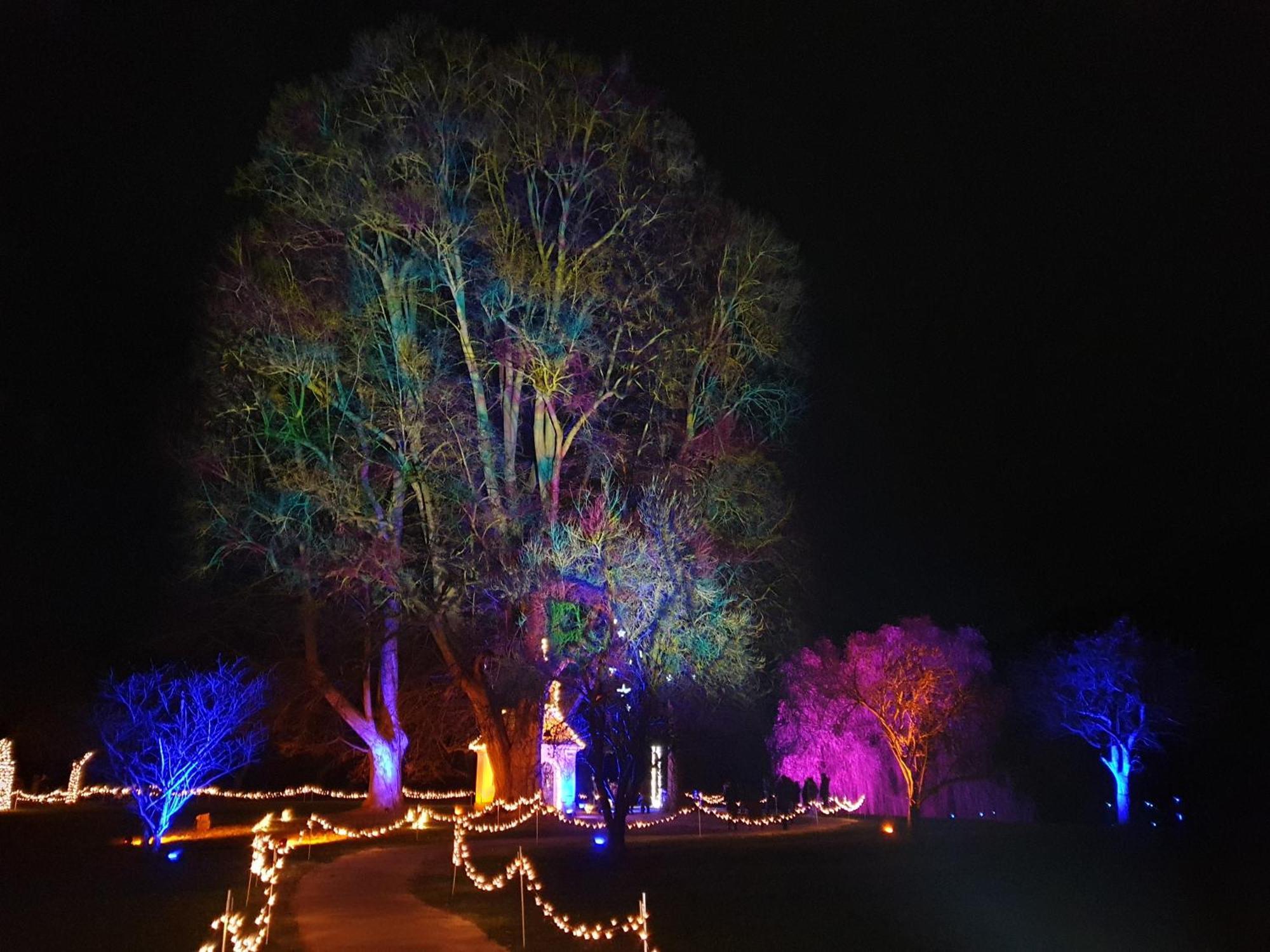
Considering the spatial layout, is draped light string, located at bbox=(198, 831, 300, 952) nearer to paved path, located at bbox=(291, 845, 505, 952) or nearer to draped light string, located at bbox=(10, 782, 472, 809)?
paved path, located at bbox=(291, 845, 505, 952)

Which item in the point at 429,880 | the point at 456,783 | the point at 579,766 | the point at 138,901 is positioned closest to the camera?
the point at 138,901

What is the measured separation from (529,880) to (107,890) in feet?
17.9

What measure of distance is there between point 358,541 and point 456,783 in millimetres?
21679

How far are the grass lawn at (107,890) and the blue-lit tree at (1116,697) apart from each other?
72.6ft

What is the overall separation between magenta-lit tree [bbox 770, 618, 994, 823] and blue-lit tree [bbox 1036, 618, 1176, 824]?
250cm

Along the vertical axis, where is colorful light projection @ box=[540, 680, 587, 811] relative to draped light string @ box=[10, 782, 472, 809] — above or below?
above

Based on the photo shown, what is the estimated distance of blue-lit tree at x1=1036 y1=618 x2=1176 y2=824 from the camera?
30.5 m

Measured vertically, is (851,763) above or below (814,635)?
below

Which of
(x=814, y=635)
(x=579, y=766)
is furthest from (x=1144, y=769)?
(x=579, y=766)

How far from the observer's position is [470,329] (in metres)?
22.6

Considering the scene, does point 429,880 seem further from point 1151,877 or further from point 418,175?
point 418,175

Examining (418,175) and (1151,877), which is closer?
(1151,877)

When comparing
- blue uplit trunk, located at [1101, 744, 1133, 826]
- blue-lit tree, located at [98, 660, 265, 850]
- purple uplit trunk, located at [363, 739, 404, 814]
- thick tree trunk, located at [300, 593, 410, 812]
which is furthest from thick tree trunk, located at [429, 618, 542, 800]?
blue uplit trunk, located at [1101, 744, 1133, 826]

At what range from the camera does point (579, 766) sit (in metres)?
30.0
